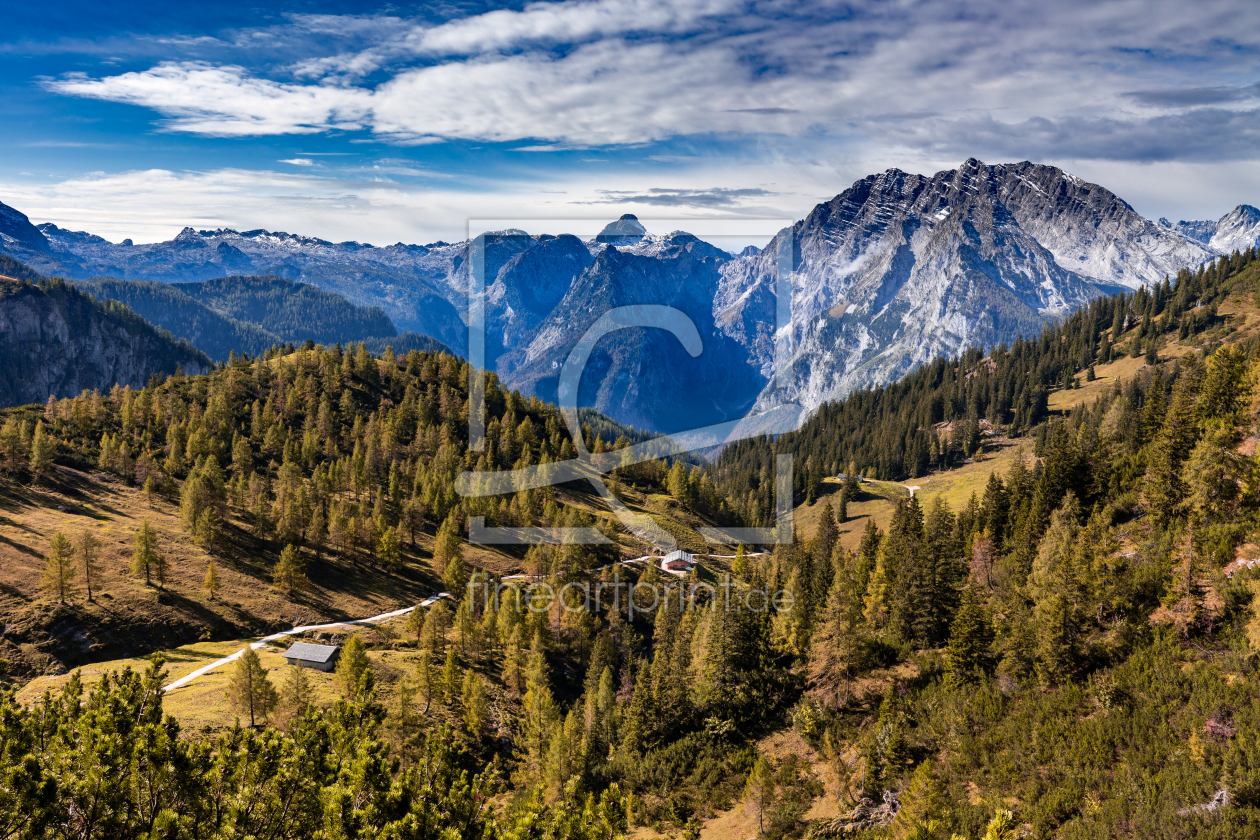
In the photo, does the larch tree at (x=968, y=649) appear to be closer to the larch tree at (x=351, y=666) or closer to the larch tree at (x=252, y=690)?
the larch tree at (x=351, y=666)

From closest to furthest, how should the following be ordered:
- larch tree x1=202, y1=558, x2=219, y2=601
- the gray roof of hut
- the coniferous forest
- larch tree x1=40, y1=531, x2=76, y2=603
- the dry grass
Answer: the coniferous forest, the dry grass, larch tree x1=40, y1=531, x2=76, y2=603, the gray roof of hut, larch tree x1=202, y1=558, x2=219, y2=601

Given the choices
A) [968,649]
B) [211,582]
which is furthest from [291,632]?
[968,649]

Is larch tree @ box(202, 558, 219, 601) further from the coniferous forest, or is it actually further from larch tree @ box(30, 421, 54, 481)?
larch tree @ box(30, 421, 54, 481)

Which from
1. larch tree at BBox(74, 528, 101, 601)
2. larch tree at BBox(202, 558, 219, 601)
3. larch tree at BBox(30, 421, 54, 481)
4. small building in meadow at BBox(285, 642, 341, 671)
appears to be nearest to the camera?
small building in meadow at BBox(285, 642, 341, 671)

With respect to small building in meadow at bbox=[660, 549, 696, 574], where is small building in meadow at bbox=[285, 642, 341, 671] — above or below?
above
